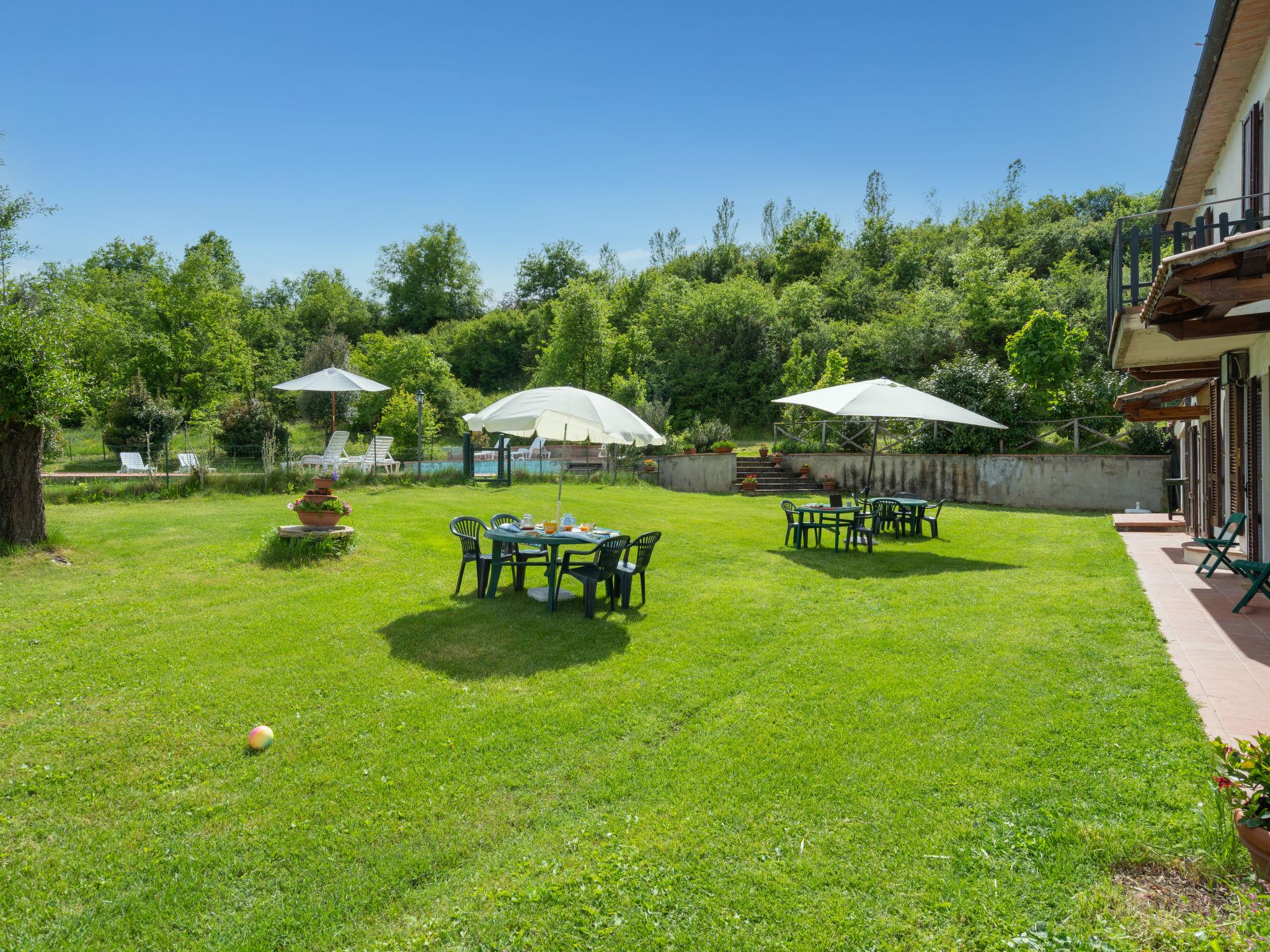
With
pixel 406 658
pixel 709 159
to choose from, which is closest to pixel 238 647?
pixel 406 658

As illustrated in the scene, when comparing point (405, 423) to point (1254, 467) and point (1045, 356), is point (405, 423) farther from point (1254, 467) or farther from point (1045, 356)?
point (1254, 467)

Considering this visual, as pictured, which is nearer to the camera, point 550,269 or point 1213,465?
point 1213,465

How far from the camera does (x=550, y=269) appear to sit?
53938 mm

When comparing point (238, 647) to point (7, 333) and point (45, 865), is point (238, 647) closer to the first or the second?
point (45, 865)

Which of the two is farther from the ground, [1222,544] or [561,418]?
[561,418]

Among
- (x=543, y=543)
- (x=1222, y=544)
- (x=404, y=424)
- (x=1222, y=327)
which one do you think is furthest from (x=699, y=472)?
(x=1222, y=327)

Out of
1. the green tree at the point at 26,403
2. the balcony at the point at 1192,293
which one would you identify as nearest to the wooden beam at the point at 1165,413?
the balcony at the point at 1192,293

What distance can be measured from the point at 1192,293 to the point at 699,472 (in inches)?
623

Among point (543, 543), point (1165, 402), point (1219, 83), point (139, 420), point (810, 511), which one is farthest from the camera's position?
point (139, 420)

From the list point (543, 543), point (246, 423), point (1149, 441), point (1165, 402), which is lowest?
point (543, 543)

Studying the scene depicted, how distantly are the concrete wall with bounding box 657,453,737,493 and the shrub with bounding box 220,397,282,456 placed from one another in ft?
55.8

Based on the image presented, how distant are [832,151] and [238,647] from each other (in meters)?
33.9

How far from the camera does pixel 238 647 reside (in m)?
5.68

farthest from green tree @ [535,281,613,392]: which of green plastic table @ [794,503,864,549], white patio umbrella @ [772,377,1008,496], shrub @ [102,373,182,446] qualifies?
green plastic table @ [794,503,864,549]
